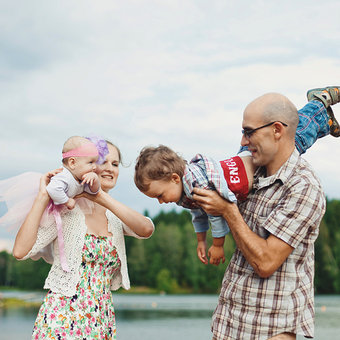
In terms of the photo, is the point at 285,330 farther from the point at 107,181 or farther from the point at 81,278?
the point at 107,181

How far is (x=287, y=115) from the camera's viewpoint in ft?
10.5

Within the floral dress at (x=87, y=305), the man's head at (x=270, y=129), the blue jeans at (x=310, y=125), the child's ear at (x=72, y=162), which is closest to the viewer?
the man's head at (x=270, y=129)

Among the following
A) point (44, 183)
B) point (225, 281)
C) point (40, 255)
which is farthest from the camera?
point (40, 255)

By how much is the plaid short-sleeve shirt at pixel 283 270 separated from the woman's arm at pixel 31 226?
1271 millimetres

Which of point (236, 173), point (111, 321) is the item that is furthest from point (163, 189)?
point (111, 321)

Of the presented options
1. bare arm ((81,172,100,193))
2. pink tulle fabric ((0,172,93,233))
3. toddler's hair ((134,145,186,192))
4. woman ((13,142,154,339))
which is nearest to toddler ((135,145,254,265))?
toddler's hair ((134,145,186,192))

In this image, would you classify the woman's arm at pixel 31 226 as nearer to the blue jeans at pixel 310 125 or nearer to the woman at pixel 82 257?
the woman at pixel 82 257

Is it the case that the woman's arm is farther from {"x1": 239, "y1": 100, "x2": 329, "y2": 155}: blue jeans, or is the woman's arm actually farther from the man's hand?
{"x1": 239, "y1": 100, "x2": 329, "y2": 155}: blue jeans

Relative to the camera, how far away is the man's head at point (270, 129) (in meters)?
3.16

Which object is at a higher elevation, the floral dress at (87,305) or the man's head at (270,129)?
the man's head at (270,129)

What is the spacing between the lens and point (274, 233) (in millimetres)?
3090

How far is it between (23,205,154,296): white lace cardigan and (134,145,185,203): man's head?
564mm

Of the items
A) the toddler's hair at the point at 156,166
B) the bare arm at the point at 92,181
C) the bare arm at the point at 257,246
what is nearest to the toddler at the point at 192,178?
the toddler's hair at the point at 156,166

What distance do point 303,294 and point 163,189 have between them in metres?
1.03
